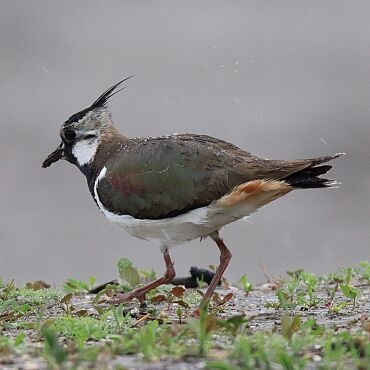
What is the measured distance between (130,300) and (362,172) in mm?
10813

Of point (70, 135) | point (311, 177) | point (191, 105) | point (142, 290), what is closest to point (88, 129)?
point (70, 135)

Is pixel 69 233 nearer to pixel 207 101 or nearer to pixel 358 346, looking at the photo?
pixel 207 101

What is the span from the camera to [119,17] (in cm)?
2470

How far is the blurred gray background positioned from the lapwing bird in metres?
6.41

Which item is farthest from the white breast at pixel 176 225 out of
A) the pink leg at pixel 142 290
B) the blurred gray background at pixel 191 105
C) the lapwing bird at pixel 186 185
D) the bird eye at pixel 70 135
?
the blurred gray background at pixel 191 105

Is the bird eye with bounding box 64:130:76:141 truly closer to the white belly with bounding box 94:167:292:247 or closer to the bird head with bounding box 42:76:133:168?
the bird head with bounding box 42:76:133:168

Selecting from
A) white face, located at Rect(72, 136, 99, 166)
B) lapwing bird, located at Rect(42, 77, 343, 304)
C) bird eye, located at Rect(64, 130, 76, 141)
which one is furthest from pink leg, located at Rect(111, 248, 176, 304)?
bird eye, located at Rect(64, 130, 76, 141)

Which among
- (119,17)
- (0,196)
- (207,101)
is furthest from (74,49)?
(0,196)

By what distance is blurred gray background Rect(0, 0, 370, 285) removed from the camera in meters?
16.9

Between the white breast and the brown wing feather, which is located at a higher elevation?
the brown wing feather

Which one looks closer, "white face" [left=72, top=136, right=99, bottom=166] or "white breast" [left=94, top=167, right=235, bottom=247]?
"white breast" [left=94, top=167, right=235, bottom=247]

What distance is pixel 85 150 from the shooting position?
9688mm

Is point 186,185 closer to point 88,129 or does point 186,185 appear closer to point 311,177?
point 311,177

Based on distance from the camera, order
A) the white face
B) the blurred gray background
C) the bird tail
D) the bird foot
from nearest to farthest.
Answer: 1. the bird tail
2. the bird foot
3. the white face
4. the blurred gray background
